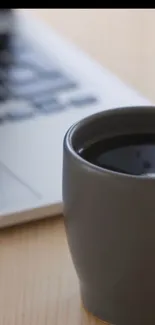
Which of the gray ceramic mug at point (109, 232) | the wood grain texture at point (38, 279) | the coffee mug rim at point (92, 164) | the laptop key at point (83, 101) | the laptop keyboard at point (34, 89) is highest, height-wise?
the coffee mug rim at point (92, 164)

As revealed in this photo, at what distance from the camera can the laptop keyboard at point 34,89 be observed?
0.64 m

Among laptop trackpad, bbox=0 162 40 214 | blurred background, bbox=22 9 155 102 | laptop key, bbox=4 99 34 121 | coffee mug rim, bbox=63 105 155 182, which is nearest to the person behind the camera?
coffee mug rim, bbox=63 105 155 182

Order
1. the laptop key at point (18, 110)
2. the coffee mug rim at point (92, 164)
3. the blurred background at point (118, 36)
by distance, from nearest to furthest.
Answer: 1. the coffee mug rim at point (92, 164)
2. the laptop key at point (18, 110)
3. the blurred background at point (118, 36)

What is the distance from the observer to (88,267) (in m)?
0.40

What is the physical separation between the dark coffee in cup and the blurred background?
258 millimetres

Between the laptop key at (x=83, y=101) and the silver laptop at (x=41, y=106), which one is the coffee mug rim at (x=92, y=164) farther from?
the laptop key at (x=83, y=101)

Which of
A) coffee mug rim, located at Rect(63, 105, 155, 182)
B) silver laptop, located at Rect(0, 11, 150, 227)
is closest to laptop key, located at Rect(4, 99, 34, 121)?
silver laptop, located at Rect(0, 11, 150, 227)

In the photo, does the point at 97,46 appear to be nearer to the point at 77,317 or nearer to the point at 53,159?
the point at 53,159

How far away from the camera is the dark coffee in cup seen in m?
0.40

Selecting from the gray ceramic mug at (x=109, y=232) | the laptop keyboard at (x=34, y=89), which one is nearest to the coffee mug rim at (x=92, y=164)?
the gray ceramic mug at (x=109, y=232)

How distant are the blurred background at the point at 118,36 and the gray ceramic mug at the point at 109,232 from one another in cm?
30

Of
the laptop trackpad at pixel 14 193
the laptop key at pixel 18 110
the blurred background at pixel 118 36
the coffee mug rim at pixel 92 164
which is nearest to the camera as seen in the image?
the coffee mug rim at pixel 92 164

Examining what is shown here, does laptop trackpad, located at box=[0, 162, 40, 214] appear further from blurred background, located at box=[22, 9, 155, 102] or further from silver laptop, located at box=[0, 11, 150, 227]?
blurred background, located at box=[22, 9, 155, 102]

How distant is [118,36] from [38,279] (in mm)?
471
